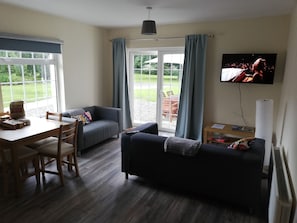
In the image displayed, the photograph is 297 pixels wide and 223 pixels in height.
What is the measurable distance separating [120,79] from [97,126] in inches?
54.4

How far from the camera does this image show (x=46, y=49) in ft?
13.2

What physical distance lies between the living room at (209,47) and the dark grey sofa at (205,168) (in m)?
1.32

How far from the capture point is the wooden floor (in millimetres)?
2393

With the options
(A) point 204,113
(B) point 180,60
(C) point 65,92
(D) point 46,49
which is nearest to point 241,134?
(A) point 204,113

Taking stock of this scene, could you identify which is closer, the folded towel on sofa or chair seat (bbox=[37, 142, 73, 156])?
the folded towel on sofa

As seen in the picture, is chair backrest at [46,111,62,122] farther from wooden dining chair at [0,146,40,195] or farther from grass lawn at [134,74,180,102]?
grass lawn at [134,74,180,102]

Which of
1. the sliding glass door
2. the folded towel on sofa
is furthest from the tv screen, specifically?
the folded towel on sofa

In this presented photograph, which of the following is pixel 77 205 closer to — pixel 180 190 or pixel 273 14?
pixel 180 190

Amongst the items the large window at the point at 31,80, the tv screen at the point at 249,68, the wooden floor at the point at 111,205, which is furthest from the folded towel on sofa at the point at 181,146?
the large window at the point at 31,80

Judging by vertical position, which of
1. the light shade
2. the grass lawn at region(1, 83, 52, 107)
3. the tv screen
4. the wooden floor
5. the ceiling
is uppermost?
the ceiling

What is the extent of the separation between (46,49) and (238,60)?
3.35 metres

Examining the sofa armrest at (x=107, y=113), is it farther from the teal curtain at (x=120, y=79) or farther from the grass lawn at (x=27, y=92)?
the grass lawn at (x=27, y=92)

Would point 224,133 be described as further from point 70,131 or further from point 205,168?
point 70,131

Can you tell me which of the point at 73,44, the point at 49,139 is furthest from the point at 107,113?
the point at 49,139
